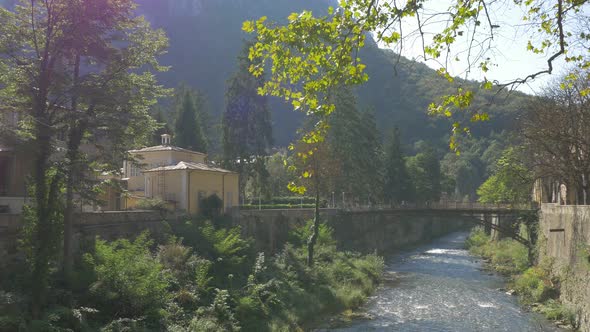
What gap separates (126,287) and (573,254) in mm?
20871

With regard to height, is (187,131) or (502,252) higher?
(187,131)

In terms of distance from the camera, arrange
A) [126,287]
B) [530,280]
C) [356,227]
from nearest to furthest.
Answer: [126,287] < [530,280] < [356,227]

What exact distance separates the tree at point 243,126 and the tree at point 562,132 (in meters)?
25.8

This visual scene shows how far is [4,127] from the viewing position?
17859mm

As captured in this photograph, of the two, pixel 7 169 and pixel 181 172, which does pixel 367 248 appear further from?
pixel 7 169

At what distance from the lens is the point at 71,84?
1991 cm

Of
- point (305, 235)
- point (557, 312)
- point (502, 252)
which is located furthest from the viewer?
point (502, 252)

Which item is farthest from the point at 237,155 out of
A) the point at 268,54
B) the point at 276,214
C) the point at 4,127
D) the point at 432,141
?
the point at 432,141

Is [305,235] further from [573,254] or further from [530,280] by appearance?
[573,254]

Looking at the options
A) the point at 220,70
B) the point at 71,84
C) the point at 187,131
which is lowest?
the point at 71,84

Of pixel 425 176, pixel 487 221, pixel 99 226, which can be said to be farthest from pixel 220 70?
pixel 99 226

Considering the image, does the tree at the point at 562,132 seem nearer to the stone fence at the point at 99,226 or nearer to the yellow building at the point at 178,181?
the yellow building at the point at 178,181

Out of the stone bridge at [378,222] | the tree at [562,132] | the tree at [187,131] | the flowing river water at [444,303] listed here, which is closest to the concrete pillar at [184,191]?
the stone bridge at [378,222]

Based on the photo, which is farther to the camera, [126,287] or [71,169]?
[71,169]
